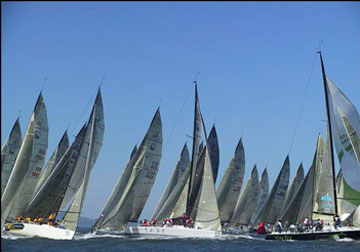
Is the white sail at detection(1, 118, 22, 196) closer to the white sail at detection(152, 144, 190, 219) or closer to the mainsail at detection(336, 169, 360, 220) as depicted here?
the white sail at detection(152, 144, 190, 219)

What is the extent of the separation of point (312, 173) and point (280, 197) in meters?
12.6

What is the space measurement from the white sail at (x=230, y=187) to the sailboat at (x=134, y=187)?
17.1 meters

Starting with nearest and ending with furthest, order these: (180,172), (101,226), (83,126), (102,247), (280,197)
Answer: (102,247) → (101,226) → (83,126) → (180,172) → (280,197)

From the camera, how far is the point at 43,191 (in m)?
41.2

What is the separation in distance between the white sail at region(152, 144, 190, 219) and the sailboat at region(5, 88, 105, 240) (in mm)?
7624

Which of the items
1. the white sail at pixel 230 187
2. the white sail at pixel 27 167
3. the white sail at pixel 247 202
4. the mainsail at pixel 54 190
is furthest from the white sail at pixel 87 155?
the white sail at pixel 247 202

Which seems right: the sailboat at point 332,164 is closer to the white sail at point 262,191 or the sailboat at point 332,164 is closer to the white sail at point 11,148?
the white sail at point 11,148

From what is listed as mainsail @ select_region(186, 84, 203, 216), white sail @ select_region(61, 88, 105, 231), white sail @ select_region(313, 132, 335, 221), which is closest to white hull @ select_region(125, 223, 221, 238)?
mainsail @ select_region(186, 84, 203, 216)

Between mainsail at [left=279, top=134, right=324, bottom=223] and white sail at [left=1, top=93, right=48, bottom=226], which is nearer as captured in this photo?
white sail at [left=1, top=93, right=48, bottom=226]

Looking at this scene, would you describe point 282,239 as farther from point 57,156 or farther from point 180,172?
point 57,156

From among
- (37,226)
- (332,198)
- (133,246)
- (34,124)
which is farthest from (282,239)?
(34,124)

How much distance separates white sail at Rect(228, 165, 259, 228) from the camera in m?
68.2

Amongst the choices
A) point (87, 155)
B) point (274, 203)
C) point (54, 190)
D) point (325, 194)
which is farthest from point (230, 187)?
point (54, 190)

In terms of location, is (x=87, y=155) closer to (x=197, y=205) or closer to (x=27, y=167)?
(x=27, y=167)
